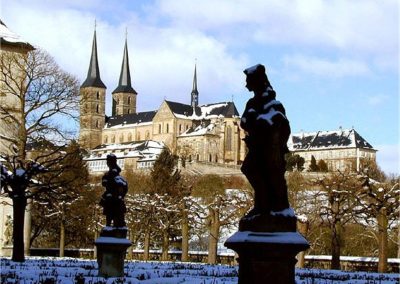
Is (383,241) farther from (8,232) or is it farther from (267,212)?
(267,212)

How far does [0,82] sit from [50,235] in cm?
2241

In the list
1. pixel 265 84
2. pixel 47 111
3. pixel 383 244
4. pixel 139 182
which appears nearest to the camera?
pixel 265 84

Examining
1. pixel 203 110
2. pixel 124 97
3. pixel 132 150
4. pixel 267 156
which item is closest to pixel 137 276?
pixel 267 156

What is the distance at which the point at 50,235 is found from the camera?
5638cm

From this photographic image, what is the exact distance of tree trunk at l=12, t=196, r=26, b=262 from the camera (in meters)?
21.9

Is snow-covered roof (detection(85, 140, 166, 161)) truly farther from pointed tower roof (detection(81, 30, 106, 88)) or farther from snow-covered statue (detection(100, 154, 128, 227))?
snow-covered statue (detection(100, 154, 128, 227))

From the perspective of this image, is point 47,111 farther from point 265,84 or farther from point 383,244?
point 265,84

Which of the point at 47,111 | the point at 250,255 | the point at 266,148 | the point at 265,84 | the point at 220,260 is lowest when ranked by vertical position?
the point at 220,260

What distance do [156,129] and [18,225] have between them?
149567 millimetres

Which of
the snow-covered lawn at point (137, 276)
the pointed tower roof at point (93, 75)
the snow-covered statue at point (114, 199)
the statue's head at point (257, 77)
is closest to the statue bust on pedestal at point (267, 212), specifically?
the statue's head at point (257, 77)

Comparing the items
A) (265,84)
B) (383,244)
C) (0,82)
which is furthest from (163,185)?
(265,84)

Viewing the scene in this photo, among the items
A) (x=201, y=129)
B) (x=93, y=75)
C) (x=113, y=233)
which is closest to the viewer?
(x=113, y=233)

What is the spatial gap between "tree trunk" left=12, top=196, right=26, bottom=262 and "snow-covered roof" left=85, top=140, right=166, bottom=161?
113m

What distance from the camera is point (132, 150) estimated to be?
508 ft
